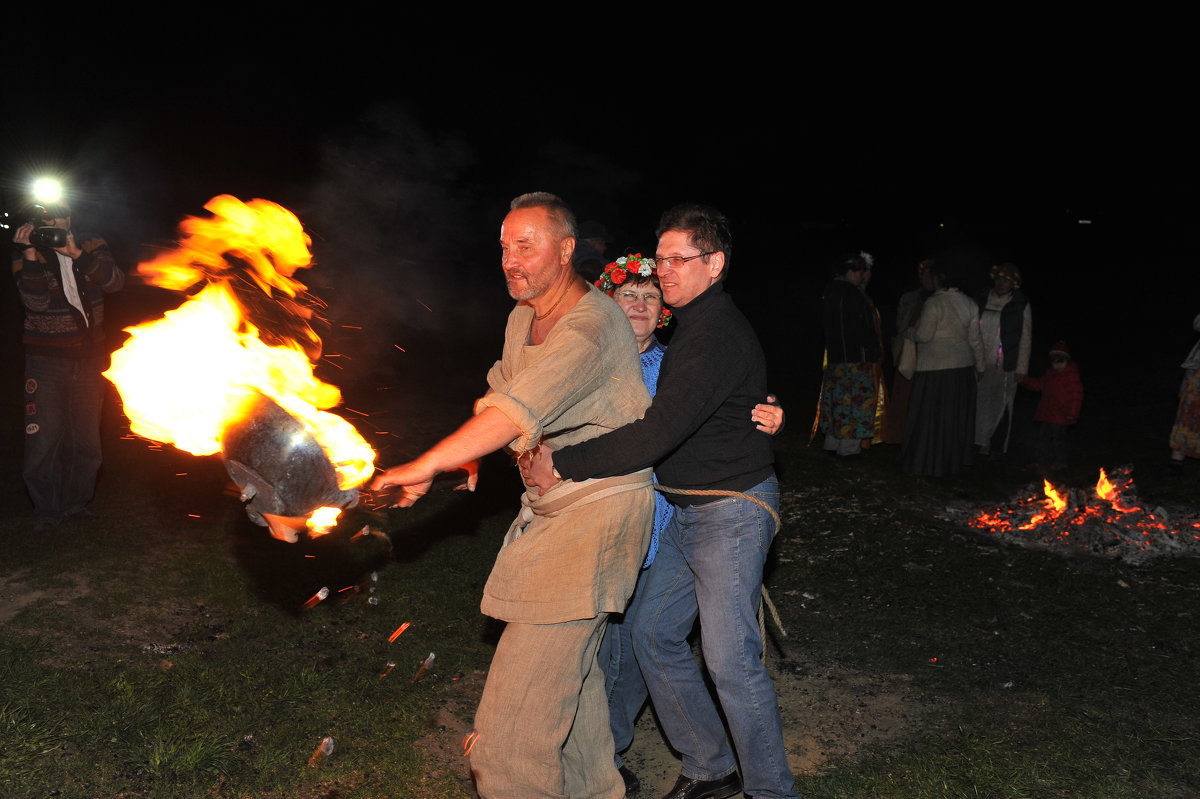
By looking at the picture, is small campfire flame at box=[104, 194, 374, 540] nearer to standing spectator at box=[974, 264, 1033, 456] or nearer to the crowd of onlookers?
the crowd of onlookers

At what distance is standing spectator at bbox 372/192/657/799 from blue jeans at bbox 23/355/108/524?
15.5 ft

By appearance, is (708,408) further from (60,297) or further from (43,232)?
(60,297)

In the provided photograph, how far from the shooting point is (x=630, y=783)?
4020mm

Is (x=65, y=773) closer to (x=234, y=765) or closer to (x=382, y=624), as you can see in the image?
(x=234, y=765)

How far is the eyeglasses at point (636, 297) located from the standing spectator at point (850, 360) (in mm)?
4909

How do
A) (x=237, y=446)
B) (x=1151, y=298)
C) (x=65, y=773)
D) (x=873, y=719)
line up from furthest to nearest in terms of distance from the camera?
1. (x=1151, y=298)
2. (x=873, y=719)
3. (x=65, y=773)
4. (x=237, y=446)

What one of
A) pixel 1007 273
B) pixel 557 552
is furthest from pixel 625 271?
pixel 1007 273

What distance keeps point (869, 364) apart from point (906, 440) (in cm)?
89

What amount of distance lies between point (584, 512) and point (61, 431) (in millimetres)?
5288

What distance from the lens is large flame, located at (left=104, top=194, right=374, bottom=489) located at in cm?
316

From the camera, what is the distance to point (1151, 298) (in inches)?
922

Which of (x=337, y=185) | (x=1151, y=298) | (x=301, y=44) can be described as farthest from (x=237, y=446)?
(x=1151, y=298)

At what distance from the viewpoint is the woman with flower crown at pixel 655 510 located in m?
3.85

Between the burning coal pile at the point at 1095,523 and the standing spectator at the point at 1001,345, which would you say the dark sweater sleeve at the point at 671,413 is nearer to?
the burning coal pile at the point at 1095,523
